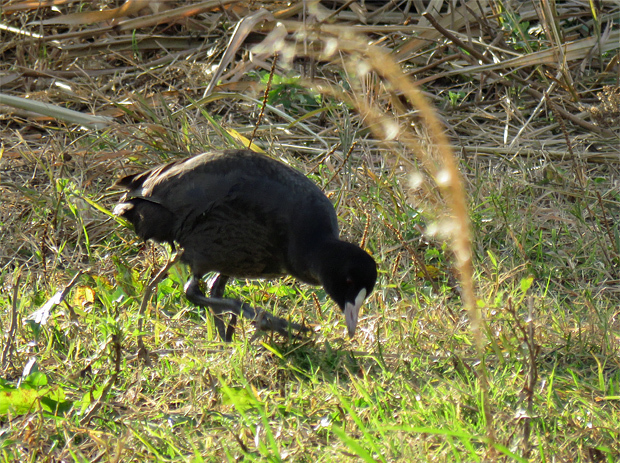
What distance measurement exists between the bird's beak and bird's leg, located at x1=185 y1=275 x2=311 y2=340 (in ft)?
→ 0.69

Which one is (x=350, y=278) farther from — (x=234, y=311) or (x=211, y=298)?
(x=211, y=298)

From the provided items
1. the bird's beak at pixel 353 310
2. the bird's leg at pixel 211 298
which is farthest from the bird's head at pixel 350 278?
the bird's leg at pixel 211 298

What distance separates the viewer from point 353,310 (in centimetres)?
369

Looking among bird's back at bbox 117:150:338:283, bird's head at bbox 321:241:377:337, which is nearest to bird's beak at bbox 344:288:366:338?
bird's head at bbox 321:241:377:337

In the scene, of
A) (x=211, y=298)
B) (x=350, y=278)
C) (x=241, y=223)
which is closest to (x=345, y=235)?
(x=241, y=223)

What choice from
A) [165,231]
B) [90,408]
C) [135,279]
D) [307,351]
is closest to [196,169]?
[165,231]

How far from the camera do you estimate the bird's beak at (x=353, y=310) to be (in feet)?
12.0

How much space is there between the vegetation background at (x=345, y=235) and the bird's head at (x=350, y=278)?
18 centimetres

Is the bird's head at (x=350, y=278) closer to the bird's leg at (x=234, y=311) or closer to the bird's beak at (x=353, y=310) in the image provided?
the bird's beak at (x=353, y=310)

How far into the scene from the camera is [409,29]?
21.5ft

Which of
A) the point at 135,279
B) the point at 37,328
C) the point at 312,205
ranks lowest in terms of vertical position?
the point at 135,279

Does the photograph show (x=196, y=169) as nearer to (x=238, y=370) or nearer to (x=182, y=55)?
(x=238, y=370)

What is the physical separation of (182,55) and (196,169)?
293cm

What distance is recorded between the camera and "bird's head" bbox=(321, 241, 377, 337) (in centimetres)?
370
